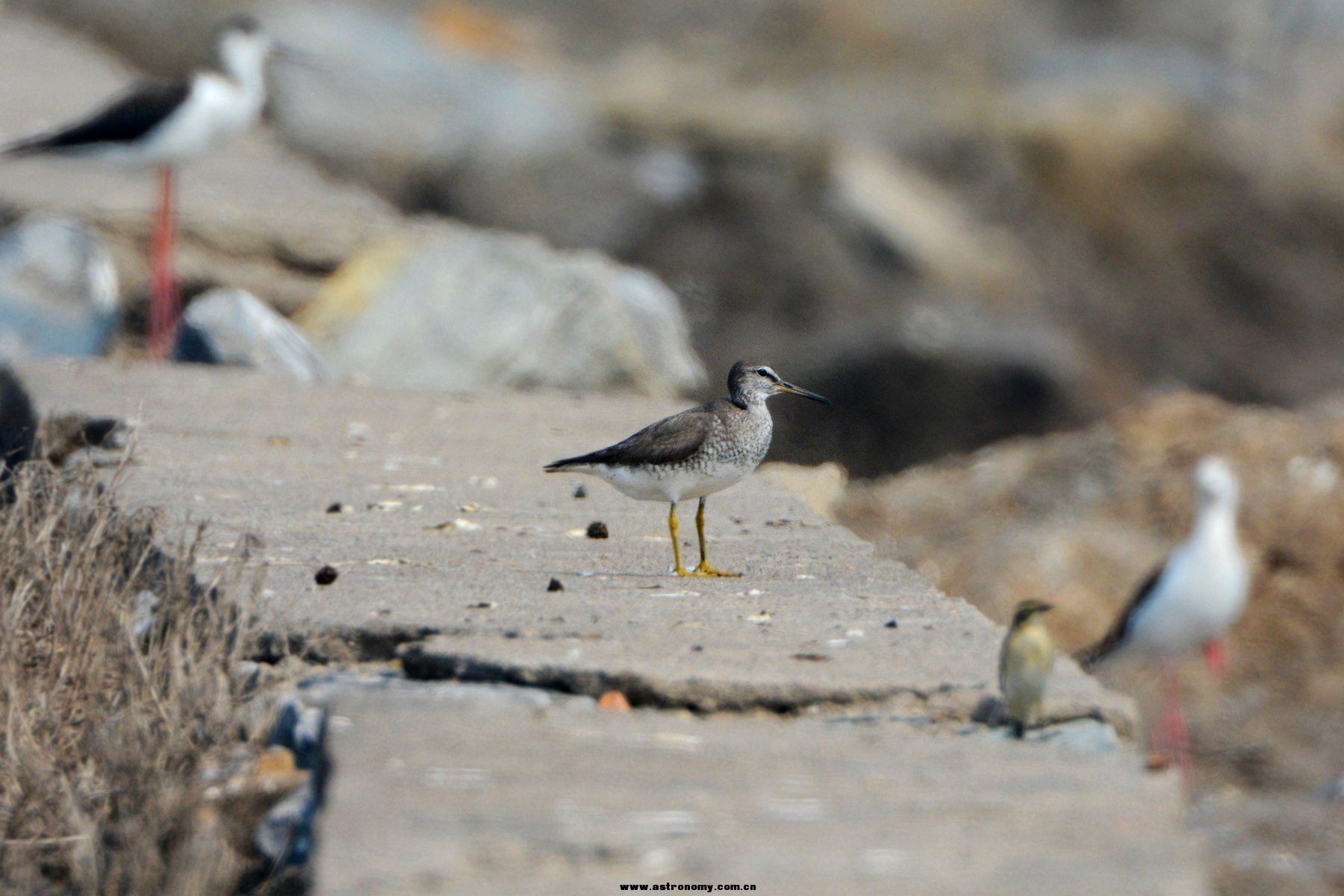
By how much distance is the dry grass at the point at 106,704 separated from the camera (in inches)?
A: 113

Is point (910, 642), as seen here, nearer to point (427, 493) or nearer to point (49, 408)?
point (427, 493)

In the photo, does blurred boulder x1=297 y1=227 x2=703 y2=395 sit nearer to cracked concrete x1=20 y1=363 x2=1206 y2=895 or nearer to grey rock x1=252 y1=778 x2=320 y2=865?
cracked concrete x1=20 y1=363 x2=1206 y2=895

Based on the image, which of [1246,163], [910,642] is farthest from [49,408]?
[1246,163]

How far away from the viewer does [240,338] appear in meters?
7.92

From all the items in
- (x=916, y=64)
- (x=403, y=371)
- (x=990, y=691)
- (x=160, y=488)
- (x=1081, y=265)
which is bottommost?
(x=990, y=691)

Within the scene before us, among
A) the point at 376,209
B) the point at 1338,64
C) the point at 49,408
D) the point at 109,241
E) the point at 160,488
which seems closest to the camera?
the point at 160,488

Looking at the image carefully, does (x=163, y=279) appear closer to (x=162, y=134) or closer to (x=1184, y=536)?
(x=162, y=134)

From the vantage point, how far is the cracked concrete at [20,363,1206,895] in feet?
8.05

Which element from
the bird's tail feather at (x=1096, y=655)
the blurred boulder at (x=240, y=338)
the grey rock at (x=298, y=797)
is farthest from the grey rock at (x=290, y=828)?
the blurred boulder at (x=240, y=338)

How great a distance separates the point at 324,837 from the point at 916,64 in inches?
554

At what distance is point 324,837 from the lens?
2.46m

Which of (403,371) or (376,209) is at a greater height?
(376,209)

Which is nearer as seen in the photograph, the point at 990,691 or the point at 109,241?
the point at 990,691

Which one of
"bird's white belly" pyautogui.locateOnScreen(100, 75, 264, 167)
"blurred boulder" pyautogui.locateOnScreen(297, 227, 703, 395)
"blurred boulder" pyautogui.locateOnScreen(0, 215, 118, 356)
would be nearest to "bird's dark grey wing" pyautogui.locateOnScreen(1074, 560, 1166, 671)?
"blurred boulder" pyautogui.locateOnScreen(297, 227, 703, 395)
